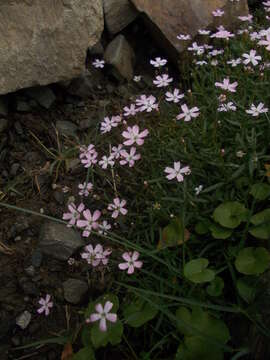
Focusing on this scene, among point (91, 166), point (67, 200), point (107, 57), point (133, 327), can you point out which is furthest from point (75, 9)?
point (133, 327)

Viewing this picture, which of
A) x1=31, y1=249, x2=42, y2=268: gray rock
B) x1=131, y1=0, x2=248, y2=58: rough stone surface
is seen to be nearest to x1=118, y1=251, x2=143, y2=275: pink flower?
x1=31, y1=249, x2=42, y2=268: gray rock

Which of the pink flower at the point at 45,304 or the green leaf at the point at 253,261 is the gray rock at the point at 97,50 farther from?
the green leaf at the point at 253,261

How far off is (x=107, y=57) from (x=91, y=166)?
1.20 m

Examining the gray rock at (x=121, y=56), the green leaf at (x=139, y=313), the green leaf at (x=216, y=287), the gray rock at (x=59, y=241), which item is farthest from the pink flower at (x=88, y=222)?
the gray rock at (x=121, y=56)

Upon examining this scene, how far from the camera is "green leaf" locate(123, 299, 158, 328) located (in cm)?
193

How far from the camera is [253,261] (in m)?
1.92

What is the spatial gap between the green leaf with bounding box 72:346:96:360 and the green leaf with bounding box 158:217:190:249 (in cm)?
61

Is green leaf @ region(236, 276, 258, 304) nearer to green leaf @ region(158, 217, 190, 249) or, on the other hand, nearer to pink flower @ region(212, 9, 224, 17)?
green leaf @ region(158, 217, 190, 249)

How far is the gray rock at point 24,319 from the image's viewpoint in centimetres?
221

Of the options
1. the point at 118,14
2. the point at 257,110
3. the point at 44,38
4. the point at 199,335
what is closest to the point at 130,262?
the point at 199,335

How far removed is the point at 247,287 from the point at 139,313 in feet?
1.66

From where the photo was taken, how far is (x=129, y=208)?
263cm

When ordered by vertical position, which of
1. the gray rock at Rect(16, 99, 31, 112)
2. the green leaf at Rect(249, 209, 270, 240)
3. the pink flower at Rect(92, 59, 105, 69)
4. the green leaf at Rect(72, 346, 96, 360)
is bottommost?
the green leaf at Rect(72, 346, 96, 360)

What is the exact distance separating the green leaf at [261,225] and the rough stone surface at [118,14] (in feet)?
7.16
